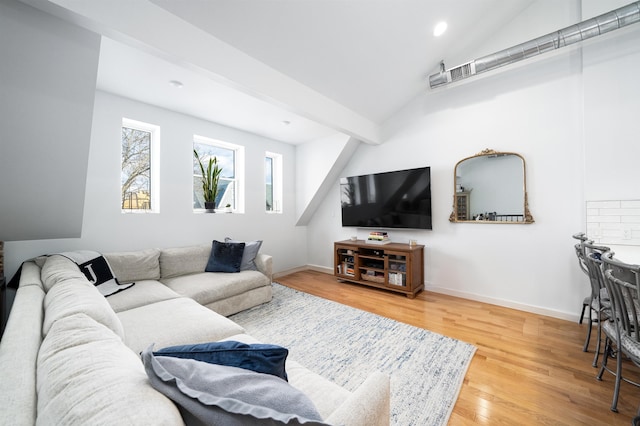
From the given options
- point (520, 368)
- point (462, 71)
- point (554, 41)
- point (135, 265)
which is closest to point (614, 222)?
point (520, 368)

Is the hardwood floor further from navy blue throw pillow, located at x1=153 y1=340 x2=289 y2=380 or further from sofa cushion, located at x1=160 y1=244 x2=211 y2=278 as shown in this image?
sofa cushion, located at x1=160 y1=244 x2=211 y2=278

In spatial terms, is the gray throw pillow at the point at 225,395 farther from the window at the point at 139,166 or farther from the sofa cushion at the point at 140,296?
the window at the point at 139,166

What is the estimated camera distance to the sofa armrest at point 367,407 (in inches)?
29.7

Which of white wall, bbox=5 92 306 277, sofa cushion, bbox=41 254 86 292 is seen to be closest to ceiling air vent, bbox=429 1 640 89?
white wall, bbox=5 92 306 277

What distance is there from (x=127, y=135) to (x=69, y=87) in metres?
1.52

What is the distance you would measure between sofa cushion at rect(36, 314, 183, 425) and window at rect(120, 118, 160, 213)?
290 cm

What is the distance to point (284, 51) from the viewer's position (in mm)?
2393

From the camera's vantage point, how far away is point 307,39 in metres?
2.38

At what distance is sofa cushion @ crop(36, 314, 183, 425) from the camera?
52cm

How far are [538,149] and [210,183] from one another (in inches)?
171

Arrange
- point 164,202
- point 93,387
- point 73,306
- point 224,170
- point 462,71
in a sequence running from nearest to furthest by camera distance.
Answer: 1. point 93,387
2. point 73,306
3. point 462,71
4. point 164,202
5. point 224,170

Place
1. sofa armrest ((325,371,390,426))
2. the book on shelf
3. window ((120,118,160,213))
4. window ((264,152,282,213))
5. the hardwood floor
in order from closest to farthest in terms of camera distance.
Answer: sofa armrest ((325,371,390,426)) < the hardwood floor < window ((120,118,160,213)) < the book on shelf < window ((264,152,282,213))

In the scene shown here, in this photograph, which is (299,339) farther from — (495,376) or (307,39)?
(307,39)

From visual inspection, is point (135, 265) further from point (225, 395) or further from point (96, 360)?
point (225, 395)
